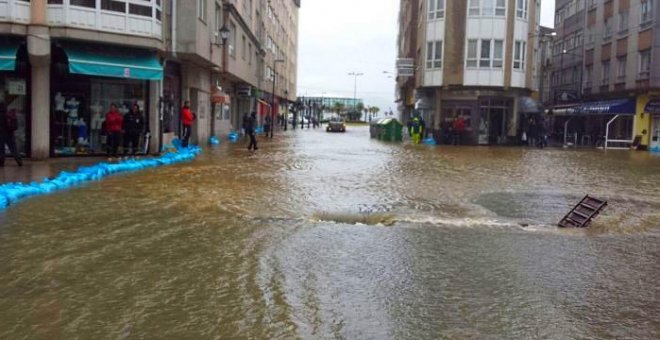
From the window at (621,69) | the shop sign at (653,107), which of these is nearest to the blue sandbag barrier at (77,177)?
the shop sign at (653,107)

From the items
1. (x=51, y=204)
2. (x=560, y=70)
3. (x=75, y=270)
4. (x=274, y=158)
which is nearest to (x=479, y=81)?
(x=560, y=70)

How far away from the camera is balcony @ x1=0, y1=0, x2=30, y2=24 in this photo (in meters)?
17.9

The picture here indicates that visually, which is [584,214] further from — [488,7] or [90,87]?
[488,7]

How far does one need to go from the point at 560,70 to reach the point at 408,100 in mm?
14120

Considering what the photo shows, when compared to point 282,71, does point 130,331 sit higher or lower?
lower

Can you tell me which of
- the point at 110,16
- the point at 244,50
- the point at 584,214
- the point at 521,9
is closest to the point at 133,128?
the point at 110,16

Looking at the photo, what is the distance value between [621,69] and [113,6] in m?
34.2

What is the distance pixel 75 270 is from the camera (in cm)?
666

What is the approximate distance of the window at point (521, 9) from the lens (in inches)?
1665

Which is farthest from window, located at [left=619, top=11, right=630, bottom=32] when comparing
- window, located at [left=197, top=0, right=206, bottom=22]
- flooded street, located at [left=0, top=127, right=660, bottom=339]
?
flooded street, located at [left=0, top=127, right=660, bottom=339]

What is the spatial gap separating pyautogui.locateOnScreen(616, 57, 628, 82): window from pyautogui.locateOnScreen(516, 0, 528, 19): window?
679cm

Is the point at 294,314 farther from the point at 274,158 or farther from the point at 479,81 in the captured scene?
the point at 479,81

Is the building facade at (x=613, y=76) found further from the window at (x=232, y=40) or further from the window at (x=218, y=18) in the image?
the window at (x=218, y=18)

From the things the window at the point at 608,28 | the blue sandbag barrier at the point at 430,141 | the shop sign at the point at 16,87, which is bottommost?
the blue sandbag barrier at the point at 430,141
